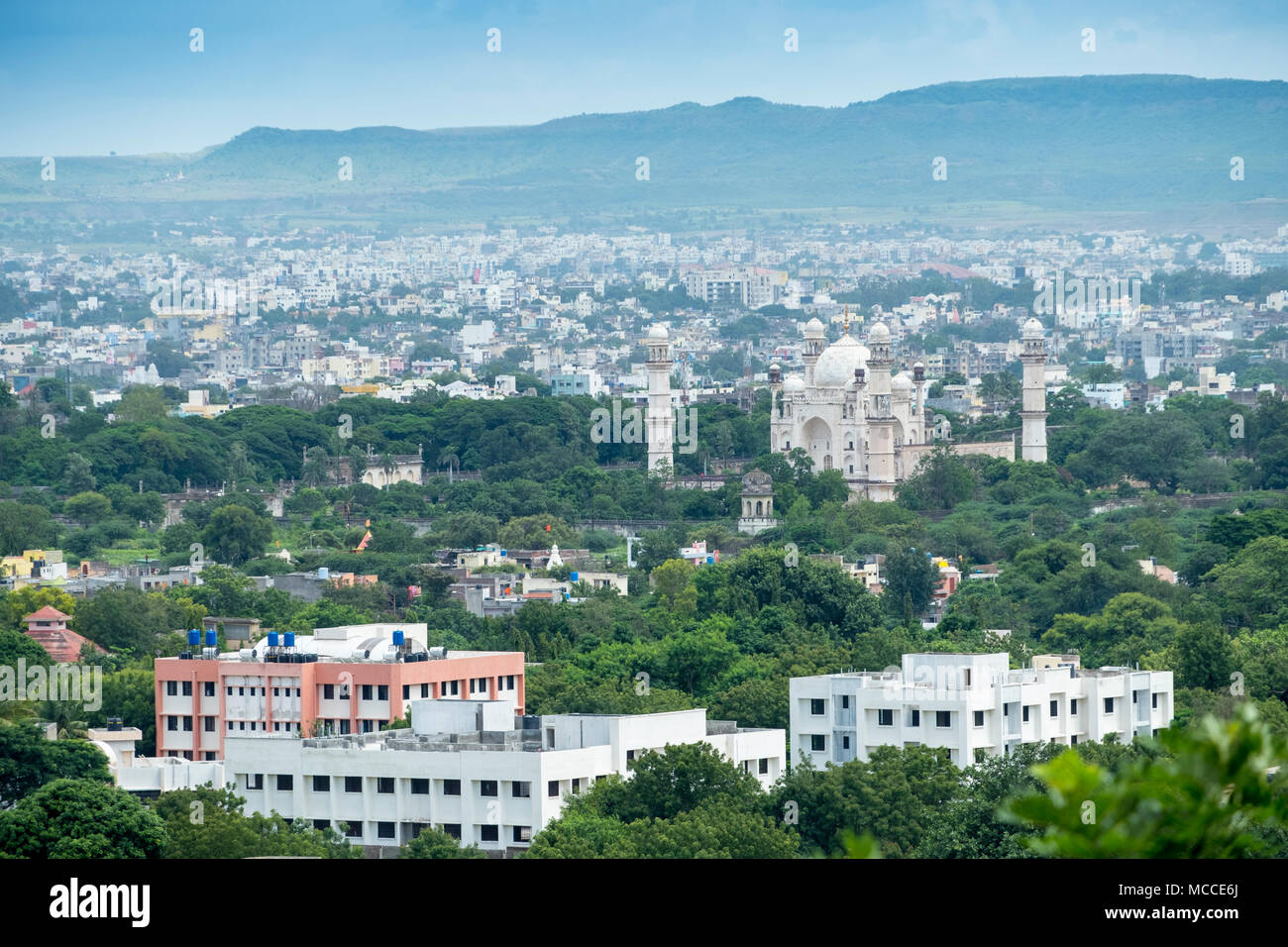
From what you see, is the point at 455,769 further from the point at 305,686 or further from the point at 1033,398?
the point at 1033,398

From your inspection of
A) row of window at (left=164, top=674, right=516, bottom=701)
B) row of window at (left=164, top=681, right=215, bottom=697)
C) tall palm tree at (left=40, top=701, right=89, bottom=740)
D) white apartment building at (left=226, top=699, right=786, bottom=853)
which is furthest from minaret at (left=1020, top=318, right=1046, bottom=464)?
white apartment building at (left=226, top=699, right=786, bottom=853)

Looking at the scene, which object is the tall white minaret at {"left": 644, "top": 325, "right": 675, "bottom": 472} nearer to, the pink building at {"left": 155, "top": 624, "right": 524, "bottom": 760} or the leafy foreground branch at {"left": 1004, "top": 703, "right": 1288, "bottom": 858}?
the pink building at {"left": 155, "top": 624, "right": 524, "bottom": 760}

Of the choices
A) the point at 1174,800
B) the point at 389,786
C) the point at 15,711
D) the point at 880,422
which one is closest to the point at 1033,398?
the point at 880,422

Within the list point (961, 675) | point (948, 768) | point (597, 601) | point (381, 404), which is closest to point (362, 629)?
point (961, 675)

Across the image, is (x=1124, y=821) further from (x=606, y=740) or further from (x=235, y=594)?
(x=235, y=594)

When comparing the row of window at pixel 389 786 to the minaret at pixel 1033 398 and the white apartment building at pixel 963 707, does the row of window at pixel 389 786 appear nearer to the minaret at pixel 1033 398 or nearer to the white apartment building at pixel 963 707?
the white apartment building at pixel 963 707

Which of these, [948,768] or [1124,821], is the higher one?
[1124,821]
